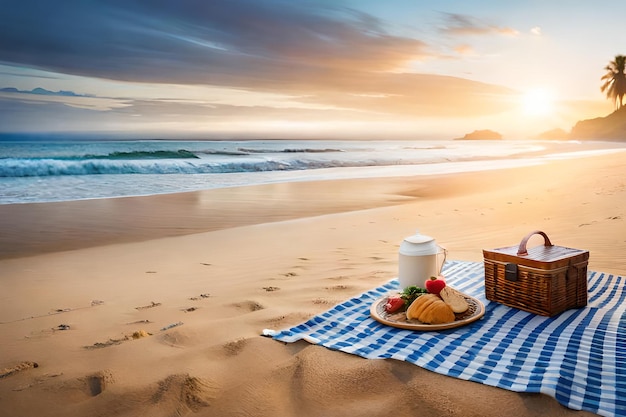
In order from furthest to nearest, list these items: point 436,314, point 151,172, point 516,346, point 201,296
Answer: point 151,172, point 201,296, point 436,314, point 516,346

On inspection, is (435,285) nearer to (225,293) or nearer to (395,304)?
(395,304)

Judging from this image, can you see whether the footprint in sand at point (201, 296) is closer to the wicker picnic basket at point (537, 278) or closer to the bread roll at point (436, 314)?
the bread roll at point (436, 314)

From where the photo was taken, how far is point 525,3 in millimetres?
9312

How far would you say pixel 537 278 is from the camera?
237 centimetres

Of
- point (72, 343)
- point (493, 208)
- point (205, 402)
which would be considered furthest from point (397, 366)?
point (493, 208)

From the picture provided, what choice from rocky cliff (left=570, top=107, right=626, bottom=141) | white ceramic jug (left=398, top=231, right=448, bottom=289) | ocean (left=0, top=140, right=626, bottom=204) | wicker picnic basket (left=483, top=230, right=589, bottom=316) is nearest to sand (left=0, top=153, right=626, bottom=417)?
white ceramic jug (left=398, top=231, right=448, bottom=289)

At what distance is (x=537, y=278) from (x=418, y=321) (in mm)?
699

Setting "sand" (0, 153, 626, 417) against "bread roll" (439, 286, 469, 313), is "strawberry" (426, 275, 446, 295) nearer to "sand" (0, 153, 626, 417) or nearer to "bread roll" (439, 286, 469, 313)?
"bread roll" (439, 286, 469, 313)

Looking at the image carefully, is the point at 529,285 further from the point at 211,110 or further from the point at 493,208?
the point at 211,110

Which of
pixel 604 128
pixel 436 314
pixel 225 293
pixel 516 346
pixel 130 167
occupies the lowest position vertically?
pixel 225 293

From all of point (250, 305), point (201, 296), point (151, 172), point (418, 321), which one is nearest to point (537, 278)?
point (418, 321)

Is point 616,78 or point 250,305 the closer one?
point 250,305

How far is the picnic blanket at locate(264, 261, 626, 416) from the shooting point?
1757mm

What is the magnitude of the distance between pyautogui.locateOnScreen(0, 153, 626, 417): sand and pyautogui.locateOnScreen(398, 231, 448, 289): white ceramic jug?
0.61 metres
